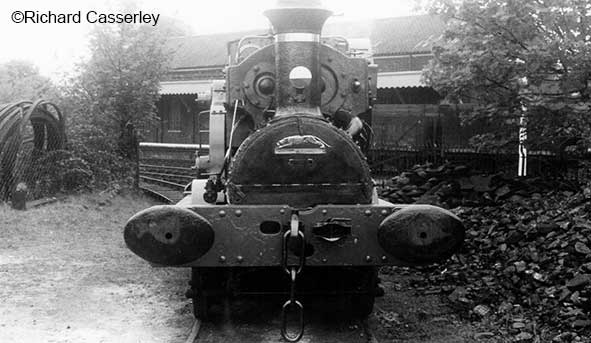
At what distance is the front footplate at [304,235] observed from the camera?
15.7 feet

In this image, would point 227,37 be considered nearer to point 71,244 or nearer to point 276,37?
point 71,244

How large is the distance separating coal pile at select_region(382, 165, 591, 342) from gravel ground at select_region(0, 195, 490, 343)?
28 centimetres

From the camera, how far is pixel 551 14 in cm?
738

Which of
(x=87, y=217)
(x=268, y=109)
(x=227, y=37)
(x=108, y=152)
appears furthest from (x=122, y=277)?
(x=227, y=37)

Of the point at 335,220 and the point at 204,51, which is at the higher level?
the point at 204,51

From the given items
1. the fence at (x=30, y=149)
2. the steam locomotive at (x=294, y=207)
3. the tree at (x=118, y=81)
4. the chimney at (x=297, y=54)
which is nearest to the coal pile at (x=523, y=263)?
the steam locomotive at (x=294, y=207)

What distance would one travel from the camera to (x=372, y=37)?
21141 millimetres

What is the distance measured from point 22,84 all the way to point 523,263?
91.9ft

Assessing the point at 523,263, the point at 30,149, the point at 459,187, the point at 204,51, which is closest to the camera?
the point at 523,263

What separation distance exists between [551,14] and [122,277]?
5692 mm

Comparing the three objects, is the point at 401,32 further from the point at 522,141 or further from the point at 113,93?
the point at 522,141

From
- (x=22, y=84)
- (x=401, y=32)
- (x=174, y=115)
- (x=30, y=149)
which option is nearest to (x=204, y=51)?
(x=174, y=115)

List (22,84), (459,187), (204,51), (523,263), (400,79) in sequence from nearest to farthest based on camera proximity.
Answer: (523,263)
(459,187)
(400,79)
(204,51)
(22,84)

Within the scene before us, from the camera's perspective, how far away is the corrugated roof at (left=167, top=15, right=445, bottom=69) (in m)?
19.4
